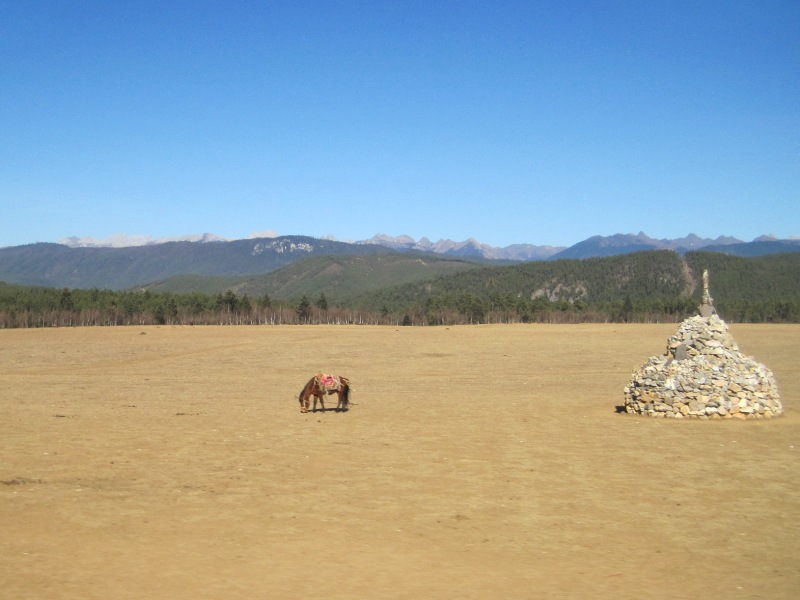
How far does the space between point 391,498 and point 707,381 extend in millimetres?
12862

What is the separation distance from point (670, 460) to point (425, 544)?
819 centimetres

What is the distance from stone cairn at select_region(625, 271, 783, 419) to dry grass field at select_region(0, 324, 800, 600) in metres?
0.65

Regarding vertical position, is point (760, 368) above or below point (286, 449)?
above

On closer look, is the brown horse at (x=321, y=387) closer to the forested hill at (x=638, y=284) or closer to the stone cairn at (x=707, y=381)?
the stone cairn at (x=707, y=381)

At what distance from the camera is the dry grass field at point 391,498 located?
941cm

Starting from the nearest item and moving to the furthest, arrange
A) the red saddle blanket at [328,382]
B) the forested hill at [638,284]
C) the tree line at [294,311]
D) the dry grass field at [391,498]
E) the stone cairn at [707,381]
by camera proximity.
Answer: the dry grass field at [391,498]
the stone cairn at [707,381]
the red saddle blanket at [328,382]
the tree line at [294,311]
the forested hill at [638,284]

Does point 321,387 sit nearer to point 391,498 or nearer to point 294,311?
point 391,498

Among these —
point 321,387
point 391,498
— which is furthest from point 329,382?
point 391,498

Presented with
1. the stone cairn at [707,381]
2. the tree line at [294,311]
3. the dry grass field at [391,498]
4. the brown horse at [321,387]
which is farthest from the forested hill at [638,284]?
the dry grass field at [391,498]

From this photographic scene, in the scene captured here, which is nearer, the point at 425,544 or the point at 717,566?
the point at 717,566

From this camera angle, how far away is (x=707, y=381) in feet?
73.2

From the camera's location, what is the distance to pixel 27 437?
18594 mm

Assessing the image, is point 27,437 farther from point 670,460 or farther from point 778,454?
point 778,454

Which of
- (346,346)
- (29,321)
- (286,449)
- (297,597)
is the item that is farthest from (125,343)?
(297,597)
